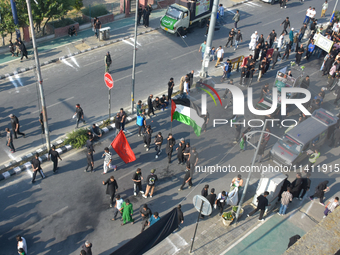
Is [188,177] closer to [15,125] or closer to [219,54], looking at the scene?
[15,125]

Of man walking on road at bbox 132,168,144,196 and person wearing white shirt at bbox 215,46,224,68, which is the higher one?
person wearing white shirt at bbox 215,46,224,68

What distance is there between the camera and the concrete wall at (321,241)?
7.29 meters

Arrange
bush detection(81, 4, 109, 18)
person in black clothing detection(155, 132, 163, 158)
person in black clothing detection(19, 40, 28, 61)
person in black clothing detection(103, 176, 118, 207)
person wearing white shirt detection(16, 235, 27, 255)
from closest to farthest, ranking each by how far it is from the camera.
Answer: person wearing white shirt detection(16, 235, 27, 255)
person in black clothing detection(103, 176, 118, 207)
person in black clothing detection(155, 132, 163, 158)
person in black clothing detection(19, 40, 28, 61)
bush detection(81, 4, 109, 18)

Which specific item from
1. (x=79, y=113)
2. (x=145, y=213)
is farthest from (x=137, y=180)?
(x=79, y=113)

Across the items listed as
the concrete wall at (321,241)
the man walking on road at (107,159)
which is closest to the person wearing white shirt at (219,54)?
the man walking on road at (107,159)

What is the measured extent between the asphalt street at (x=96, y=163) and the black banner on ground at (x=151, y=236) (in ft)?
4.35

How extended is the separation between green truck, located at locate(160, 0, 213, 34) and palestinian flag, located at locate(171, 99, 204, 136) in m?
9.32

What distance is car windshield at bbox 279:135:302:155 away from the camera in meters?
14.9

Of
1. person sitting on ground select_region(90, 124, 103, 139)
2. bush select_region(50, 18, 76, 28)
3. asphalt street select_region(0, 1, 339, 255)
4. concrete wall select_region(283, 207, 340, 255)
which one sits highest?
concrete wall select_region(283, 207, 340, 255)

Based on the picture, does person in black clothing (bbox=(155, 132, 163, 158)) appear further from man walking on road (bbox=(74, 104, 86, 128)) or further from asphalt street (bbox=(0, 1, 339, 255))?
A: man walking on road (bbox=(74, 104, 86, 128))

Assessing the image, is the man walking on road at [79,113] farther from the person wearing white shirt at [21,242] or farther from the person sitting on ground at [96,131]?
the person wearing white shirt at [21,242]

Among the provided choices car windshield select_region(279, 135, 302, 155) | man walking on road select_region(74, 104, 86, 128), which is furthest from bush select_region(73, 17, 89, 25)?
car windshield select_region(279, 135, 302, 155)

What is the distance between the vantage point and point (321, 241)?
7.49 m

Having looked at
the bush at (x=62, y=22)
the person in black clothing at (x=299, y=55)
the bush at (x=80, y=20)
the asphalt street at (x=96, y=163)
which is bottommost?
the asphalt street at (x=96, y=163)
